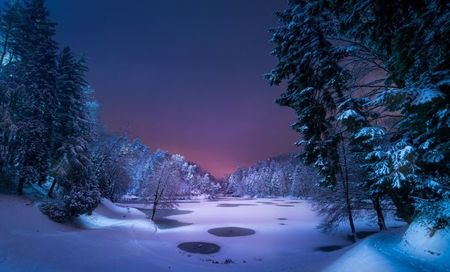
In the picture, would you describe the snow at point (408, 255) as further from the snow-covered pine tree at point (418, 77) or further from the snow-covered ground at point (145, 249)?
the snow-covered pine tree at point (418, 77)

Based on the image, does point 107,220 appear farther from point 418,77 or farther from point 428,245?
point 418,77

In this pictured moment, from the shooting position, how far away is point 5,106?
62.5 ft

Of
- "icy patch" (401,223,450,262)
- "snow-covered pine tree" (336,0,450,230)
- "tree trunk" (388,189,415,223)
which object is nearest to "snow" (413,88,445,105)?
"snow-covered pine tree" (336,0,450,230)

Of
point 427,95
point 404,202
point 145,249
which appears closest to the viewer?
point 427,95

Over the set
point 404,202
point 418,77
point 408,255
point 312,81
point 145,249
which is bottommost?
point 145,249

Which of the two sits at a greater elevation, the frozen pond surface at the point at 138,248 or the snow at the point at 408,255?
the snow at the point at 408,255

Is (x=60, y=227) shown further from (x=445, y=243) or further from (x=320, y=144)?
(x=445, y=243)

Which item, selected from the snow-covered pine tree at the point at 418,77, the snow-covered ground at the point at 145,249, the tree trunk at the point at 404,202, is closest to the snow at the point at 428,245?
the snow-covered pine tree at the point at 418,77

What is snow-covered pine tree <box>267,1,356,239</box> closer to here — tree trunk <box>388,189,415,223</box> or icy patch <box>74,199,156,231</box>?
tree trunk <box>388,189,415,223</box>

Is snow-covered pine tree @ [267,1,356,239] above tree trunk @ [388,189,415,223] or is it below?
above

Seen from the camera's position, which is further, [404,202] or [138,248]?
[138,248]

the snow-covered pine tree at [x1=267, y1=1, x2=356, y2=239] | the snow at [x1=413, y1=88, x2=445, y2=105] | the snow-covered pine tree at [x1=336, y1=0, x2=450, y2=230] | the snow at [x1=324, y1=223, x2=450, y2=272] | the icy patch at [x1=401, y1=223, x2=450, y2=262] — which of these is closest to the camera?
the snow at [x1=413, y1=88, x2=445, y2=105]

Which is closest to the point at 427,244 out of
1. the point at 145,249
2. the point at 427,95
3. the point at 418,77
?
the point at 418,77

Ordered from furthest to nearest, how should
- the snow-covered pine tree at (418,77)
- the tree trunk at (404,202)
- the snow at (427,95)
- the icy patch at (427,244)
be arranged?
1. the tree trunk at (404,202)
2. the icy patch at (427,244)
3. the snow-covered pine tree at (418,77)
4. the snow at (427,95)
